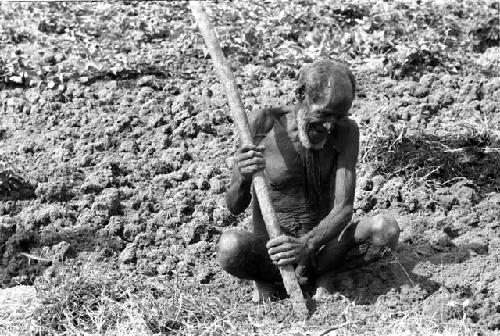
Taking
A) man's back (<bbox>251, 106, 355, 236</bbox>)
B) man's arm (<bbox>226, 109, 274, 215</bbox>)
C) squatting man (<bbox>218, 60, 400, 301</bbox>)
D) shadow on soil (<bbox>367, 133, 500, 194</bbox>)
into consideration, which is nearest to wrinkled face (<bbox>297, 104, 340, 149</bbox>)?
squatting man (<bbox>218, 60, 400, 301</bbox>)

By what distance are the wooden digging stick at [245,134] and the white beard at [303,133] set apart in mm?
258

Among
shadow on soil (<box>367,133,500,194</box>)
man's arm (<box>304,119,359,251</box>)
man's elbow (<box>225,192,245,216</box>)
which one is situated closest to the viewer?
man's arm (<box>304,119,359,251</box>)

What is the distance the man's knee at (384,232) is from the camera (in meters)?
5.75

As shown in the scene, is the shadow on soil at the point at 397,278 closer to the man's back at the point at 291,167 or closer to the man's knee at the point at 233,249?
the man's back at the point at 291,167

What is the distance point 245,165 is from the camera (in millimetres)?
5484

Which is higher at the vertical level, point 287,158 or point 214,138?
point 287,158

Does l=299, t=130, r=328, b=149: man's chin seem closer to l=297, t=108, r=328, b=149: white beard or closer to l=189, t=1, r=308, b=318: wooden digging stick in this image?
l=297, t=108, r=328, b=149: white beard

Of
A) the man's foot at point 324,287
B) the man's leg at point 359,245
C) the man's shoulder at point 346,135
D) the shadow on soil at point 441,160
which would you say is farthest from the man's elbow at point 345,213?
the shadow on soil at point 441,160

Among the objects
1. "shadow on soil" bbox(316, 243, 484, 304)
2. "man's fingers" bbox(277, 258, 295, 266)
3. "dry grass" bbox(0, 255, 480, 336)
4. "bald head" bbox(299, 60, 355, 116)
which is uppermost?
"bald head" bbox(299, 60, 355, 116)

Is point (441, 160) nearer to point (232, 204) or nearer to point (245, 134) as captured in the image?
point (232, 204)

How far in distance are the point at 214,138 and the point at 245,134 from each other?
2.26 meters

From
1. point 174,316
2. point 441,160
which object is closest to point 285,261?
point 174,316

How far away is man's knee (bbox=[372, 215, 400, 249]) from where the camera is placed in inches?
226

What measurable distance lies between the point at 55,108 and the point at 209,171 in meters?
1.59
